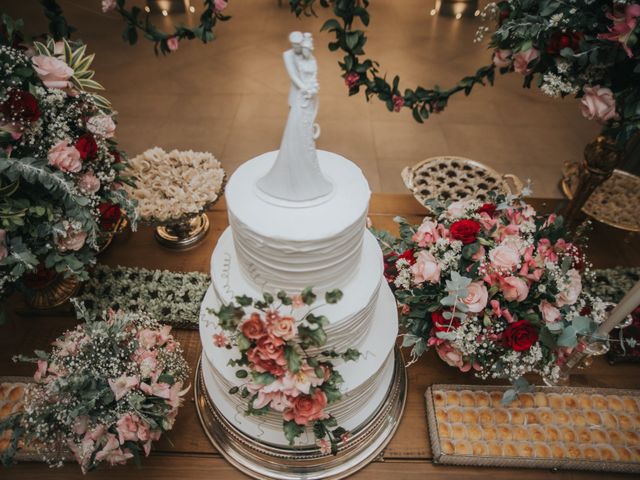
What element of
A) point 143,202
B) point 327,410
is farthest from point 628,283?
point 143,202

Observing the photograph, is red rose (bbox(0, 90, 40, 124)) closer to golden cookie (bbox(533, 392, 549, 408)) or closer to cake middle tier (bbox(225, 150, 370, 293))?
cake middle tier (bbox(225, 150, 370, 293))

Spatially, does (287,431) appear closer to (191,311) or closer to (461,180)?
(191,311)

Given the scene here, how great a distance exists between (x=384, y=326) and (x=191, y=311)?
1.14 metres

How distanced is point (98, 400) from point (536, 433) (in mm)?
2010

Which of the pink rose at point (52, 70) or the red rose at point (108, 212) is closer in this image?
the pink rose at point (52, 70)

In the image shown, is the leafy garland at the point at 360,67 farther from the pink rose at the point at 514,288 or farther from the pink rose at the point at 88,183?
the pink rose at the point at 88,183

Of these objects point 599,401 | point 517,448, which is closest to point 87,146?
point 517,448

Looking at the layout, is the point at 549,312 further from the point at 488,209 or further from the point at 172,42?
the point at 172,42

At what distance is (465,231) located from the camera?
191cm

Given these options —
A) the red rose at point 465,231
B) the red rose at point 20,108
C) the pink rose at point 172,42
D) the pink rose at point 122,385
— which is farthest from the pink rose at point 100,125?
the red rose at point 465,231

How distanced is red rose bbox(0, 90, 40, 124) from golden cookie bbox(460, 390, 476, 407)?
2.34 metres

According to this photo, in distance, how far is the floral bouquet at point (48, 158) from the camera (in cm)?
170

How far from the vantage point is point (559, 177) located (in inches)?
168

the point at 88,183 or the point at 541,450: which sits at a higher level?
the point at 88,183
